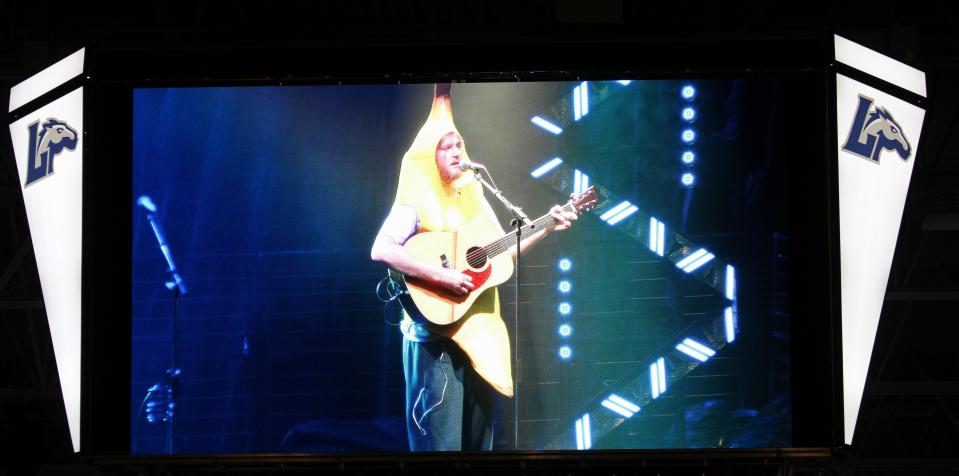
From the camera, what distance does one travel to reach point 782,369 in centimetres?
575

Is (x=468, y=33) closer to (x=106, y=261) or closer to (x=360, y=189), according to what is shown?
(x=360, y=189)

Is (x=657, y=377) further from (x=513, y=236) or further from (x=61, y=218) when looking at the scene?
(x=61, y=218)

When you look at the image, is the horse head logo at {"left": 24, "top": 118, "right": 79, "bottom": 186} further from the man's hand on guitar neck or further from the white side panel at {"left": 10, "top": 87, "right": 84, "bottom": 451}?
the man's hand on guitar neck

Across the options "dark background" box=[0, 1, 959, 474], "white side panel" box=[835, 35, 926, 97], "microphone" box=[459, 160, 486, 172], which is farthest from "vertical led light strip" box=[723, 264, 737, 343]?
"microphone" box=[459, 160, 486, 172]

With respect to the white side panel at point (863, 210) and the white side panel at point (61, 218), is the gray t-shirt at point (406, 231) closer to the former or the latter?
the white side panel at point (61, 218)

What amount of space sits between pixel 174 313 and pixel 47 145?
106 cm

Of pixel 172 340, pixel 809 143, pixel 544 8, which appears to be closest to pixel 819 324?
pixel 809 143

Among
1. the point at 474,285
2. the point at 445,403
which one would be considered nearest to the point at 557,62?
the point at 474,285

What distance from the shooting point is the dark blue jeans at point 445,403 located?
5734mm

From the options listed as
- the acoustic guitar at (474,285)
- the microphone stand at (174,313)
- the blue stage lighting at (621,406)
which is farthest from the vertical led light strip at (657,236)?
the microphone stand at (174,313)

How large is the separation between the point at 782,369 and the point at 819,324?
0.31 m

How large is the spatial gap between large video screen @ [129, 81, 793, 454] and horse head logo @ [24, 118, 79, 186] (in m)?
0.38

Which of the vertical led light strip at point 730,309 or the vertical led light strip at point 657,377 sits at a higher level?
the vertical led light strip at point 730,309

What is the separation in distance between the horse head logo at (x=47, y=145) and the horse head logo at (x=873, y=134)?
12.4ft
